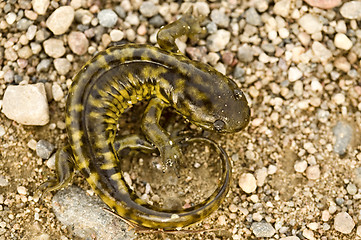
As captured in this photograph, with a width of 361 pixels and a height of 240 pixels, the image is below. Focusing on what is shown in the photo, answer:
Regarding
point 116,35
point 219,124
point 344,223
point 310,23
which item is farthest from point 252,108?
point 116,35

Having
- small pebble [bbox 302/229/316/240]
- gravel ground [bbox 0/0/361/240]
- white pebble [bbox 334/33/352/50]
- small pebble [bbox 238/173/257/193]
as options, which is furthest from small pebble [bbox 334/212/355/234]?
white pebble [bbox 334/33/352/50]

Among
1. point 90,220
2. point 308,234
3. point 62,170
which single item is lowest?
point 308,234

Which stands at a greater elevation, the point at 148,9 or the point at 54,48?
the point at 148,9

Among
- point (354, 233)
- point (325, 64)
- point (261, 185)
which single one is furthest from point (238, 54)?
point (354, 233)

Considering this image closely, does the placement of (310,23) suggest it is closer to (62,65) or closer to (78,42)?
(78,42)

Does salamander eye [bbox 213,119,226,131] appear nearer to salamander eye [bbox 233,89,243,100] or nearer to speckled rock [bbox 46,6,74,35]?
salamander eye [bbox 233,89,243,100]
